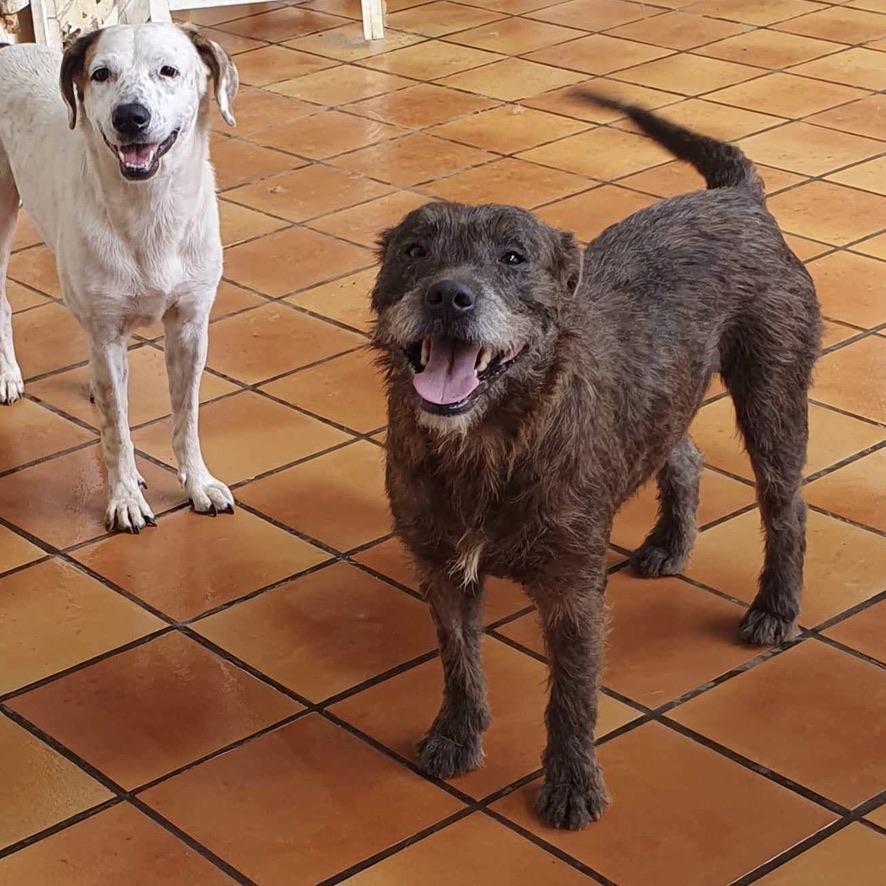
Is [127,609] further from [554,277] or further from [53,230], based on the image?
[554,277]

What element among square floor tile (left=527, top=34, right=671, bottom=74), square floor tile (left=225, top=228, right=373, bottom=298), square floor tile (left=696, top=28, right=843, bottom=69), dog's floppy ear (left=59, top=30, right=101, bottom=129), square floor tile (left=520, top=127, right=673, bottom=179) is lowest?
square floor tile (left=225, top=228, right=373, bottom=298)

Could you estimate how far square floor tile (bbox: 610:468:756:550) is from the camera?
10.4 feet

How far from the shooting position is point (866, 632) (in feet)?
9.19

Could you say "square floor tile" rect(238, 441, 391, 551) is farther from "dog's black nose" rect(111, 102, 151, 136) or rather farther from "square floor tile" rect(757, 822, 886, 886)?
"square floor tile" rect(757, 822, 886, 886)

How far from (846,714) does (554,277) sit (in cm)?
93

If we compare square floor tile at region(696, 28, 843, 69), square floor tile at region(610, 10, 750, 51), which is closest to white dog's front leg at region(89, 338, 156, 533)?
square floor tile at region(696, 28, 843, 69)

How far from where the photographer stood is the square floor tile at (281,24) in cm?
655

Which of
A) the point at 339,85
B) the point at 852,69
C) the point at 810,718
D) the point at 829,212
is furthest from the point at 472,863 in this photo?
the point at 852,69

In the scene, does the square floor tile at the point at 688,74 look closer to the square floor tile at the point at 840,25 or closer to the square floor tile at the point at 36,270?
the square floor tile at the point at 840,25

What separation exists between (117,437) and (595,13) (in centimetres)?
413

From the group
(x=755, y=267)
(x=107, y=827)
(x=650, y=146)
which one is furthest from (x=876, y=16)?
(x=107, y=827)

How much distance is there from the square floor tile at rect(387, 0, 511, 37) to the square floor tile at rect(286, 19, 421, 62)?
8cm

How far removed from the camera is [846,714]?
8.49 ft

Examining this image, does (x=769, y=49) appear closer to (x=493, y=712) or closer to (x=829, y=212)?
(x=829, y=212)
